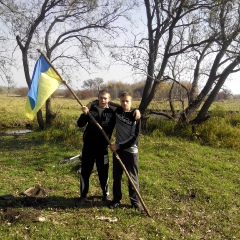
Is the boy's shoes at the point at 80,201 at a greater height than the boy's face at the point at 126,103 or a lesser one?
lesser

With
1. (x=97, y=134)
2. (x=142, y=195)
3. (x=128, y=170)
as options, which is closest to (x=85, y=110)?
(x=97, y=134)

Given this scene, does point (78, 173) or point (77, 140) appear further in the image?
point (77, 140)

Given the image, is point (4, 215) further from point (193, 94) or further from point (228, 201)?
point (193, 94)

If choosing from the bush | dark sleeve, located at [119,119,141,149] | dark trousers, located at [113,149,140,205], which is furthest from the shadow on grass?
the bush

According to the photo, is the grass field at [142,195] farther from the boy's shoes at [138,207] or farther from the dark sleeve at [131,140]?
the dark sleeve at [131,140]

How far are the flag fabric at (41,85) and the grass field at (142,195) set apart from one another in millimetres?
1869

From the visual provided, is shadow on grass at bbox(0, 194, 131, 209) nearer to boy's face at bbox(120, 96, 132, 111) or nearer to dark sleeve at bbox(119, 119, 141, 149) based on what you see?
dark sleeve at bbox(119, 119, 141, 149)

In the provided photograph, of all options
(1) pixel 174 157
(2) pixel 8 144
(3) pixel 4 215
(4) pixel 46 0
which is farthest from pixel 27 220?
(4) pixel 46 0

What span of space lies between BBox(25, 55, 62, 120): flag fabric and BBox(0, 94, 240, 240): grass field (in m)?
1.87

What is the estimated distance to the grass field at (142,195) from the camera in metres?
4.99

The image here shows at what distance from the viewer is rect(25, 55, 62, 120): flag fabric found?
5.50m

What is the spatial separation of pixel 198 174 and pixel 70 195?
362cm

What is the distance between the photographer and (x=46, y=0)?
1277 cm

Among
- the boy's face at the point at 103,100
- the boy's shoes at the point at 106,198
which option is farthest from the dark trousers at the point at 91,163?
the boy's face at the point at 103,100
